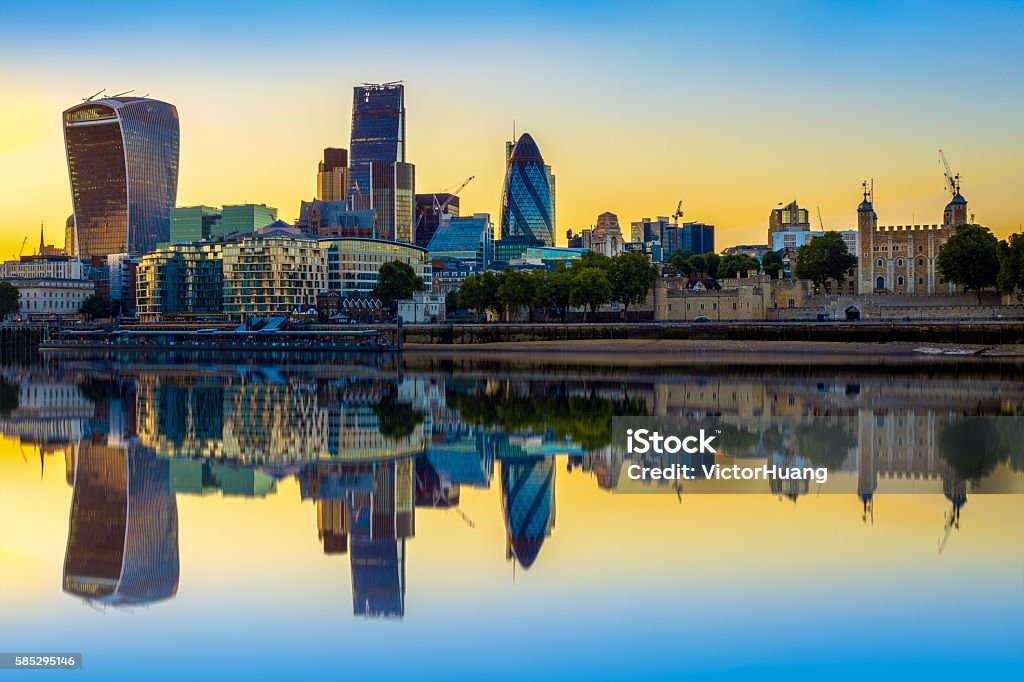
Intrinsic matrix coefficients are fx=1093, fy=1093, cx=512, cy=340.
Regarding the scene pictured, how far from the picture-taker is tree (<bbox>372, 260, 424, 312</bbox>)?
124 metres

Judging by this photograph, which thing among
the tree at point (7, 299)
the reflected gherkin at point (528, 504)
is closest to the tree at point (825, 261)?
the reflected gherkin at point (528, 504)

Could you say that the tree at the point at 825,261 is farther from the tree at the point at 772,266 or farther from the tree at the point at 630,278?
the tree at the point at 630,278

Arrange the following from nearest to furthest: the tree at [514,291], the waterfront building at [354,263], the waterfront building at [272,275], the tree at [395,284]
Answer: the tree at [514,291] → the tree at [395,284] → the waterfront building at [272,275] → the waterfront building at [354,263]

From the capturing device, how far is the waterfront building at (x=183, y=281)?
14300cm

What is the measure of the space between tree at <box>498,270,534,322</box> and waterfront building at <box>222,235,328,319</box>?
1803 inches

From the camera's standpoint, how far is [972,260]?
287 feet

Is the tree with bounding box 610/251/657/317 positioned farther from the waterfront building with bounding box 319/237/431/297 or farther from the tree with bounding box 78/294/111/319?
the tree with bounding box 78/294/111/319

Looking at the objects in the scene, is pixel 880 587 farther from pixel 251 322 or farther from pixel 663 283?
pixel 251 322

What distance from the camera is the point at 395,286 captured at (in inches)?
4855

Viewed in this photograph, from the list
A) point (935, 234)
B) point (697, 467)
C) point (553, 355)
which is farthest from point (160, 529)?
point (935, 234)

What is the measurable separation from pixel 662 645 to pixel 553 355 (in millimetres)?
63789

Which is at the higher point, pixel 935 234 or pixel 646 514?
pixel 935 234

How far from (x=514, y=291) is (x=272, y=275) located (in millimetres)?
52045

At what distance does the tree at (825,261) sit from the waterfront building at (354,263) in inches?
2065
